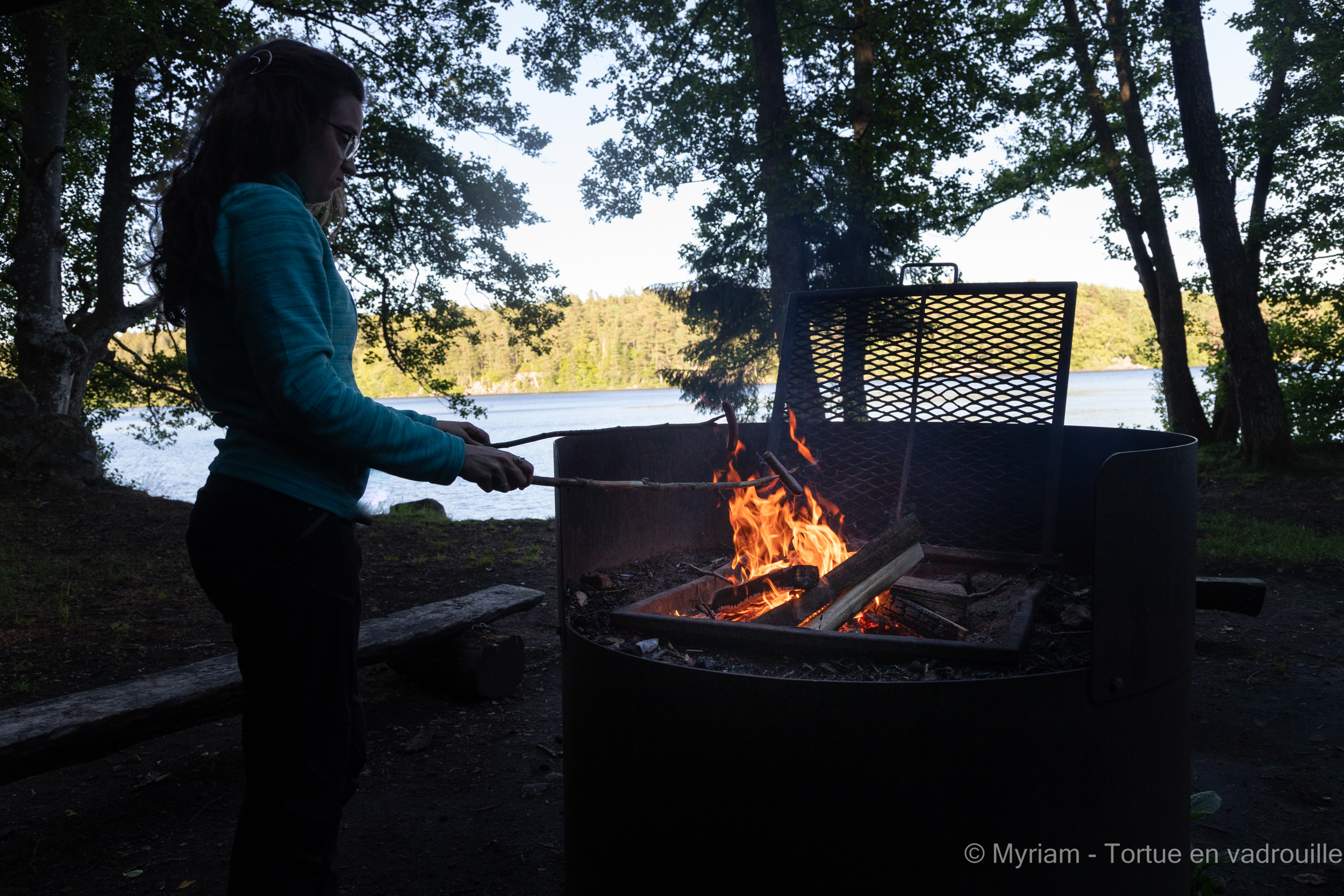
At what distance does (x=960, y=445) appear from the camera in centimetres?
307

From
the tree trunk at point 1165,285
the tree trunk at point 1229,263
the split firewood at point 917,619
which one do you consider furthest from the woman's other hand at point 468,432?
the tree trunk at point 1165,285

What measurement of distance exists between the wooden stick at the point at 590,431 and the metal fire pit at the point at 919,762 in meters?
0.49

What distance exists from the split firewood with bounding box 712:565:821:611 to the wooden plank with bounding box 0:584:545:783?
1.76 metres

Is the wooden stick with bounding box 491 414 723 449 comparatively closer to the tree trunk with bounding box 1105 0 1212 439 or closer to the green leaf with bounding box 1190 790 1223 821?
the green leaf with bounding box 1190 790 1223 821

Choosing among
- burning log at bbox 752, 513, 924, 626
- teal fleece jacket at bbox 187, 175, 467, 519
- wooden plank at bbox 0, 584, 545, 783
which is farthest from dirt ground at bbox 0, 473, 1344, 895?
teal fleece jacket at bbox 187, 175, 467, 519

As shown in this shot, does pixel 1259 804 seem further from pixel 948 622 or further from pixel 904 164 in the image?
pixel 904 164

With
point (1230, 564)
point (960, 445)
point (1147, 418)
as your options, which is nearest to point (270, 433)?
point (960, 445)

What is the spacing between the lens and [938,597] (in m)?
2.36

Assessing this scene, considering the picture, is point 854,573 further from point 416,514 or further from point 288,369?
point 416,514

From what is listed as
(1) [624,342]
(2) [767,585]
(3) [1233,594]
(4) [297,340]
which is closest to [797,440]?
(2) [767,585]

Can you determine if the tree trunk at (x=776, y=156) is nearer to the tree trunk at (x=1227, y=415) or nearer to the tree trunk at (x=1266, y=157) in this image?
the tree trunk at (x=1266, y=157)

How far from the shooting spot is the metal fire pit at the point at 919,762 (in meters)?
1.56

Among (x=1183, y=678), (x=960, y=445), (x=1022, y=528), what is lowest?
(x=1183, y=678)

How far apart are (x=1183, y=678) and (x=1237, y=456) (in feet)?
35.1
